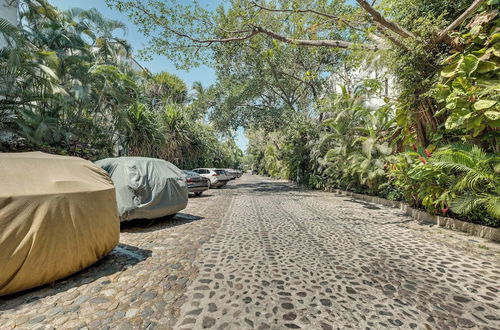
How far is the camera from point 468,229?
5.29 meters

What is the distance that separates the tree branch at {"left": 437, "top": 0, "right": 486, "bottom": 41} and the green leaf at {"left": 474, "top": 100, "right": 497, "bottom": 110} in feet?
7.08

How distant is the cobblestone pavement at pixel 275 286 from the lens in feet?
7.63

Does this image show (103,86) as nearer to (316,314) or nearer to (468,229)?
(316,314)

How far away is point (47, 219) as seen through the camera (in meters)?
2.68

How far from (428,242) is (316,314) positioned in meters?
3.93

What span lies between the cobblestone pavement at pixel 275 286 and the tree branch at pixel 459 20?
192 inches

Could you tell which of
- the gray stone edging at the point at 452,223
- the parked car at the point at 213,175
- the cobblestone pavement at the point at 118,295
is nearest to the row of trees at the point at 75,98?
the parked car at the point at 213,175

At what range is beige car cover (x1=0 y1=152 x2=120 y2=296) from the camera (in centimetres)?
247

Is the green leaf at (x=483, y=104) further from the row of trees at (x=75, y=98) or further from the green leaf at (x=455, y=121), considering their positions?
the row of trees at (x=75, y=98)

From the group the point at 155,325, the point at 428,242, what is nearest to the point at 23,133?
the point at 155,325

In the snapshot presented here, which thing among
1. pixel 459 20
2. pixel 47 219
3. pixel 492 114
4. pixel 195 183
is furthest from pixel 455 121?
pixel 195 183

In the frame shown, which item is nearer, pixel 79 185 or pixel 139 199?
pixel 79 185

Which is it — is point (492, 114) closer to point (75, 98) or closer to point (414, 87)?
point (414, 87)

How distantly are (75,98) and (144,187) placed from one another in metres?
10.1
